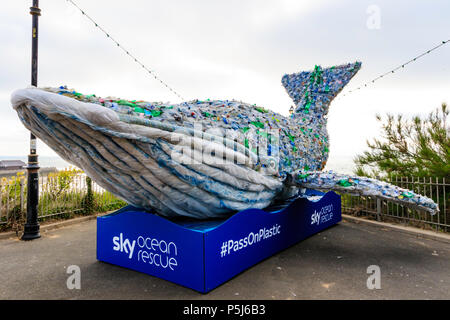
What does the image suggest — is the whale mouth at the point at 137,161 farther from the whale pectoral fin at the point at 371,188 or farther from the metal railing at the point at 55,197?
the metal railing at the point at 55,197

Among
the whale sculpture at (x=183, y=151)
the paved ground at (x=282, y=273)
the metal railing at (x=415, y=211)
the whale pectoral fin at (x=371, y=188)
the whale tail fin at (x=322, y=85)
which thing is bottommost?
the paved ground at (x=282, y=273)

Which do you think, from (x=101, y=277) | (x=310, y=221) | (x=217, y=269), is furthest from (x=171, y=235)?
(x=310, y=221)

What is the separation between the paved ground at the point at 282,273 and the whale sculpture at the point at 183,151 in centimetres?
86

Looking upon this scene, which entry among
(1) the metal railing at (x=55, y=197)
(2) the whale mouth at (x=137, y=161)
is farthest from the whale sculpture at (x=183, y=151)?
(1) the metal railing at (x=55, y=197)

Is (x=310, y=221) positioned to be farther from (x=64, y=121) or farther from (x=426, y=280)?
(x=64, y=121)

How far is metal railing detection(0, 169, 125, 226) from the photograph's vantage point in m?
5.44

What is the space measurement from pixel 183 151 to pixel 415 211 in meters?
6.07

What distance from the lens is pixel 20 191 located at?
565 centimetres

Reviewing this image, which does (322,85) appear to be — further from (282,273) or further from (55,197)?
(55,197)

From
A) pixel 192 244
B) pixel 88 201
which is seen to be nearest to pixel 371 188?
pixel 192 244

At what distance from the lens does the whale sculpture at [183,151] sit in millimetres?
2207

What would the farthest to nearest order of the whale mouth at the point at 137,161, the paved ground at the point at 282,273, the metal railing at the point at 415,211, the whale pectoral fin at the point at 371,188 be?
the metal railing at the point at 415,211 < the whale pectoral fin at the point at 371,188 < the paved ground at the point at 282,273 < the whale mouth at the point at 137,161

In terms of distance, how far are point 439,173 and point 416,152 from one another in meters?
1.00

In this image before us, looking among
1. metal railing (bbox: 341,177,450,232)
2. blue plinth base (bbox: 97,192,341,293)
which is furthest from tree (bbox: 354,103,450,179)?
blue plinth base (bbox: 97,192,341,293)
